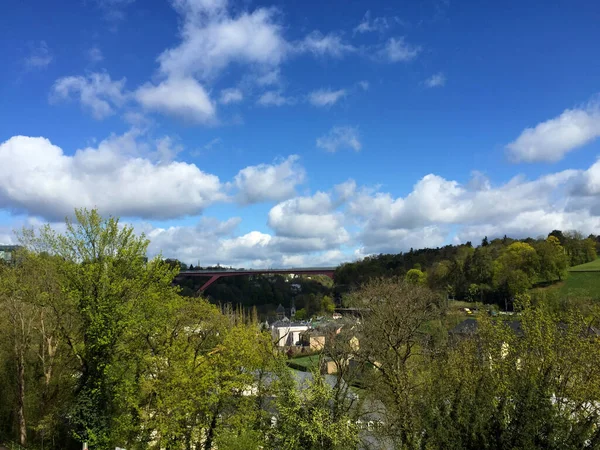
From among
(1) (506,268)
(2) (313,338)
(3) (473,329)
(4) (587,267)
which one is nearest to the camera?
(3) (473,329)

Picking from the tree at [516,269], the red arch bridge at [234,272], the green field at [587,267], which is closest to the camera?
the tree at [516,269]

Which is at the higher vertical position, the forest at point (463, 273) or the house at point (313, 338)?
the forest at point (463, 273)

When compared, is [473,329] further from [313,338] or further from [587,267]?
[587,267]

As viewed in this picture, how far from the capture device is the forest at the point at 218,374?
1292 centimetres

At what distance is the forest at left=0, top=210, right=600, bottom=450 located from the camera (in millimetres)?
12922

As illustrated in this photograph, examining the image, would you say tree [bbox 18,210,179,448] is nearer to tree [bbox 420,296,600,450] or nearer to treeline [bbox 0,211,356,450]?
treeline [bbox 0,211,356,450]

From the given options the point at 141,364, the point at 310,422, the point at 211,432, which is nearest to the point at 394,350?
the point at 310,422

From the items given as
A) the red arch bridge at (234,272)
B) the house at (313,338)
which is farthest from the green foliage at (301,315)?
the house at (313,338)

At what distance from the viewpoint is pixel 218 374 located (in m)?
18.1

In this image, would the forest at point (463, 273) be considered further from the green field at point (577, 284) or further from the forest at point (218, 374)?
the forest at point (218, 374)

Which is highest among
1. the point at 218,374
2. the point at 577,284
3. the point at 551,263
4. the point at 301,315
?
the point at 551,263

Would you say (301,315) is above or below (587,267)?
below

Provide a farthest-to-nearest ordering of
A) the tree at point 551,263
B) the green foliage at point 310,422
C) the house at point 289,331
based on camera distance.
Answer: the tree at point 551,263 < the house at point 289,331 < the green foliage at point 310,422

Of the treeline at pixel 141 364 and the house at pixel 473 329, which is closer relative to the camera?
the treeline at pixel 141 364
